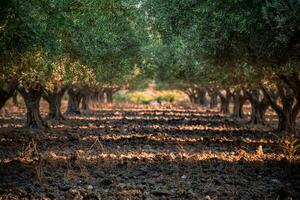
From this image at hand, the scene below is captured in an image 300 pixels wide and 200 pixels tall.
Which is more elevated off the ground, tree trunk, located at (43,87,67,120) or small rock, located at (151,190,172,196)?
tree trunk, located at (43,87,67,120)

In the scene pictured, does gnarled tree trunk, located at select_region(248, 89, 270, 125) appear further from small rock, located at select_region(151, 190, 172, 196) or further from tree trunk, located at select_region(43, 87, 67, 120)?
A: small rock, located at select_region(151, 190, 172, 196)

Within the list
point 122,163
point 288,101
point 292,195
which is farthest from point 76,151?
point 288,101

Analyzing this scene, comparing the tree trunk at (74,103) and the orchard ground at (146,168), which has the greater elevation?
the tree trunk at (74,103)

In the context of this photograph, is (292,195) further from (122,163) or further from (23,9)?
(23,9)

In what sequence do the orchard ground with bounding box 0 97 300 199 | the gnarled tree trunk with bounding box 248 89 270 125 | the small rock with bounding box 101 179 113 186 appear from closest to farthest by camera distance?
the orchard ground with bounding box 0 97 300 199 < the small rock with bounding box 101 179 113 186 < the gnarled tree trunk with bounding box 248 89 270 125

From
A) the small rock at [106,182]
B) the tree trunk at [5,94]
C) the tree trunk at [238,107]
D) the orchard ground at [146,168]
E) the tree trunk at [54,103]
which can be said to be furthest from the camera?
the tree trunk at [238,107]

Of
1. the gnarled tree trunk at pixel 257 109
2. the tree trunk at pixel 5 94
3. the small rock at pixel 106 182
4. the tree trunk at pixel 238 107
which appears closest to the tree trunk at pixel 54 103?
the gnarled tree trunk at pixel 257 109

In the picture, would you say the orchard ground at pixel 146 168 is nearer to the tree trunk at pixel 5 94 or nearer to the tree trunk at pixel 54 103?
the tree trunk at pixel 5 94

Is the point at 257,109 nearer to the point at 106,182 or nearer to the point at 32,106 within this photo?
the point at 32,106

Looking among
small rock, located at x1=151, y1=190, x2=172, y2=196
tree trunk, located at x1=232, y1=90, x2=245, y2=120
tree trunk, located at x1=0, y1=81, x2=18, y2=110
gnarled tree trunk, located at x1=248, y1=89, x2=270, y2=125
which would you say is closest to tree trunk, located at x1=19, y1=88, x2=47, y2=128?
tree trunk, located at x1=0, y1=81, x2=18, y2=110

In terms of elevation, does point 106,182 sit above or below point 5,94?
below

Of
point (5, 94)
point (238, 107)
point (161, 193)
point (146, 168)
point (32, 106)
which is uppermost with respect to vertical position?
point (5, 94)

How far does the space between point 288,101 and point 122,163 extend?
15.6 meters

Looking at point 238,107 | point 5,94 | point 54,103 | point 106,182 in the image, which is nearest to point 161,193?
point 106,182
